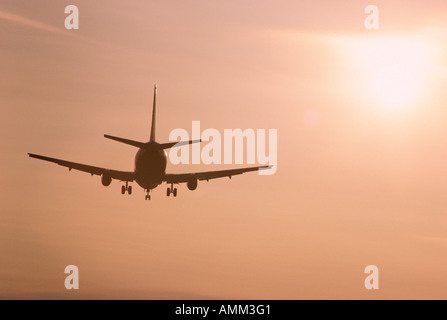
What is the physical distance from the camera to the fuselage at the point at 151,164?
104m

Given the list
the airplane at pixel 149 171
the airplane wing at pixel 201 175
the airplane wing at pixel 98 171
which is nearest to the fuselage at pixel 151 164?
the airplane at pixel 149 171

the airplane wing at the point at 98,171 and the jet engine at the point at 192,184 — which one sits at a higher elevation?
the airplane wing at the point at 98,171

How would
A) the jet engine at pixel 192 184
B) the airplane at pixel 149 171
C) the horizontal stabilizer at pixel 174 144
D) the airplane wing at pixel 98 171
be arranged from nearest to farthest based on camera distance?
the horizontal stabilizer at pixel 174 144
the airplane at pixel 149 171
the airplane wing at pixel 98 171
the jet engine at pixel 192 184

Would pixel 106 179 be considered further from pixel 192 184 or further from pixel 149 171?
pixel 192 184

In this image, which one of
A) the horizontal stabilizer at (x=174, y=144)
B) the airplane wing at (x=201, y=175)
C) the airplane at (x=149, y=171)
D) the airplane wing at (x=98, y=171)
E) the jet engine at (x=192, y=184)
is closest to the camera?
the horizontal stabilizer at (x=174, y=144)

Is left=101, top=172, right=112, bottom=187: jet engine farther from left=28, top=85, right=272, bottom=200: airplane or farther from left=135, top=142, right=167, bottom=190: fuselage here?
left=135, top=142, right=167, bottom=190: fuselage

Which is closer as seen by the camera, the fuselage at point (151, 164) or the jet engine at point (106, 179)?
the fuselage at point (151, 164)

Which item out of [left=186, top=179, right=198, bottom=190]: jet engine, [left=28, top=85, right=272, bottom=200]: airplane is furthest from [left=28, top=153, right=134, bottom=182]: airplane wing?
[left=186, top=179, right=198, bottom=190]: jet engine

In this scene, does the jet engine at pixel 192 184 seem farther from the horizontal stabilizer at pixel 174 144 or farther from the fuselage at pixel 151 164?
the horizontal stabilizer at pixel 174 144

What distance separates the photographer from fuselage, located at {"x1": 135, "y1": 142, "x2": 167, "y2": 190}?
10438cm

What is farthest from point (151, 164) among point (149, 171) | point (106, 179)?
point (106, 179)
